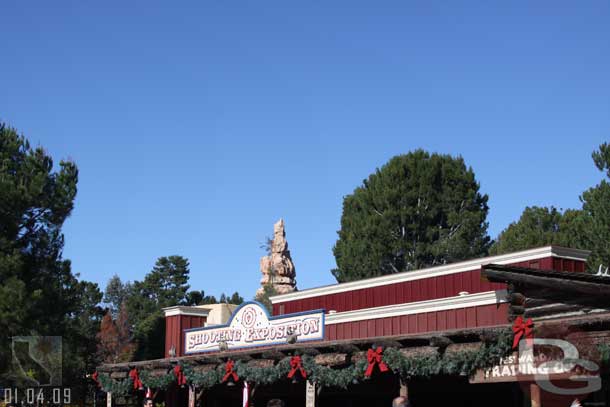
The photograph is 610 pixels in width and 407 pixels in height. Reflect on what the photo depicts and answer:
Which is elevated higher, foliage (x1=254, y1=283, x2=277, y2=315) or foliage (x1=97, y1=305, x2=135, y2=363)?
foliage (x1=254, y1=283, x2=277, y2=315)

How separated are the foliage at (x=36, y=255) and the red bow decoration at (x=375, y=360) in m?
20.4

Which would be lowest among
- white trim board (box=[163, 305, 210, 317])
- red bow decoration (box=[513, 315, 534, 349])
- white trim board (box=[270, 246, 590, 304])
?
red bow decoration (box=[513, 315, 534, 349])

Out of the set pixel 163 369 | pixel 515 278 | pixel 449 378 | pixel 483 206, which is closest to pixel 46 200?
pixel 163 369

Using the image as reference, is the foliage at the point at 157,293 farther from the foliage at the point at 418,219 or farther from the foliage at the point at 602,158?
the foliage at the point at 602,158

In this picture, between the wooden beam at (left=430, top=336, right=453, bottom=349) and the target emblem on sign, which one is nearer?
the wooden beam at (left=430, top=336, right=453, bottom=349)

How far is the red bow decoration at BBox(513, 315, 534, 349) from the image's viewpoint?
13.9 meters

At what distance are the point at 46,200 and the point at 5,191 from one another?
2200 millimetres

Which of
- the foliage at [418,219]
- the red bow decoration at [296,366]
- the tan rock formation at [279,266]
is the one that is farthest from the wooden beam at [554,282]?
the tan rock formation at [279,266]

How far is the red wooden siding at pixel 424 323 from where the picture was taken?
66.6 feet

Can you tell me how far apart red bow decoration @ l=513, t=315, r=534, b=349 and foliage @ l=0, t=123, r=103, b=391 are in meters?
24.3

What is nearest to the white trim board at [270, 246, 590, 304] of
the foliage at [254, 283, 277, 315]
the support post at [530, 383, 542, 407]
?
the support post at [530, 383, 542, 407]

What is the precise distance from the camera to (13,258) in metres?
34.0

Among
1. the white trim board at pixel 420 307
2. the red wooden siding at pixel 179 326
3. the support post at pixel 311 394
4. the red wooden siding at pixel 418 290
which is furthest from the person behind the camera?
the red wooden siding at pixel 179 326

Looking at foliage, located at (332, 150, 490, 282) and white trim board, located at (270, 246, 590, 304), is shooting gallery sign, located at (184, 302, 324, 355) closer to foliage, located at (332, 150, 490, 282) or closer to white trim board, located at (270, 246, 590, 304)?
white trim board, located at (270, 246, 590, 304)
